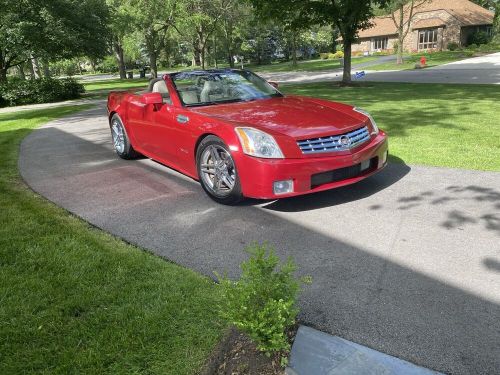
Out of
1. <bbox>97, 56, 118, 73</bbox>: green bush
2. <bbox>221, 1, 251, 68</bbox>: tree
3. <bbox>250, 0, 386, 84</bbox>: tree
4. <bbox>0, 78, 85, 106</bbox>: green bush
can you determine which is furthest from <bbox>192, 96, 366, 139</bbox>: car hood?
<bbox>97, 56, 118, 73</bbox>: green bush

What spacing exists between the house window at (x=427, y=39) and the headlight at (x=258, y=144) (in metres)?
54.8

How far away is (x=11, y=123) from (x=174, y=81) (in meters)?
9.34

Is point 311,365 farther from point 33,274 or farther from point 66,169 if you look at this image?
point 66,169

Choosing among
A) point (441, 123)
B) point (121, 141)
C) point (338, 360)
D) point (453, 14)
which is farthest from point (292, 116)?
point (453, 14)

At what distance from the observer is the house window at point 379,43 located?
5875 centimetres

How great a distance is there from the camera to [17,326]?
8.43ft

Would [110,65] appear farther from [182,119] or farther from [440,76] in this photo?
[182,119]

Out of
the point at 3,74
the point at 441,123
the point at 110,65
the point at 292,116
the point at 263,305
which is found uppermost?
the point at 110,65

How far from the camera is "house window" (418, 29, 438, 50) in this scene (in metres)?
51.2

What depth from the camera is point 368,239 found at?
12.1ft

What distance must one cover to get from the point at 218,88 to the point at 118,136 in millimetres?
2324

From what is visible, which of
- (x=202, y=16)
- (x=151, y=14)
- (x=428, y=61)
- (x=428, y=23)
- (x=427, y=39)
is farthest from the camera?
(x=427, y=39)

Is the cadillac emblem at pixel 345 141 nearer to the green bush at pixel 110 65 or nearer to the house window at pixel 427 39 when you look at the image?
the house window at pixel 427 39

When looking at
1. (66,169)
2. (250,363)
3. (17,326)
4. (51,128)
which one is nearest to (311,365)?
(250,363)
